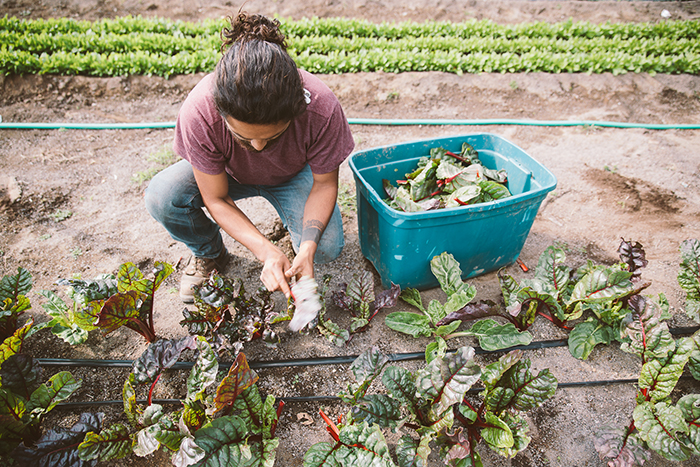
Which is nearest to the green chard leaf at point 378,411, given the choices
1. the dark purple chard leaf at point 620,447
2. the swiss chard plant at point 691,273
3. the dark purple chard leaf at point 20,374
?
the dark purple chard leaf at point 620,447

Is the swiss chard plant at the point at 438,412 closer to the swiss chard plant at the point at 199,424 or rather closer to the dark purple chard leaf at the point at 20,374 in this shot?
the swiss chard plant at the point at 199,424

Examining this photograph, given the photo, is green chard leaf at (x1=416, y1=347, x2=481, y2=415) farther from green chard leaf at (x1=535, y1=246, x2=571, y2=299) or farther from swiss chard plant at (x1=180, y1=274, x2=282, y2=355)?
green chard leaf at (x1=535, y1=246, x2=571, y2=299)

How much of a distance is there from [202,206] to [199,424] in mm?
1042

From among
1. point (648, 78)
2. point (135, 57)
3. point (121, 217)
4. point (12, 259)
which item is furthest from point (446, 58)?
point (12, 259)

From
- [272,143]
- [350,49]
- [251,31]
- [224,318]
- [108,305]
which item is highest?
[251,31]

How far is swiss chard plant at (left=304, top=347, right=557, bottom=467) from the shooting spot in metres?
1.33

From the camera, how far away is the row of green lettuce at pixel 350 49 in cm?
403

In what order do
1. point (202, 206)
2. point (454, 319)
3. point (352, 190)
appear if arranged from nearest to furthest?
point (454, 319) → point (202, 206) → point (352, 190)

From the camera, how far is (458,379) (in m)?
1.37

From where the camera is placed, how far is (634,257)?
1.90 m

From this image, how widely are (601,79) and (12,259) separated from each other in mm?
5434

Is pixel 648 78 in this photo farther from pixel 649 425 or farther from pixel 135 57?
pixel 135 57

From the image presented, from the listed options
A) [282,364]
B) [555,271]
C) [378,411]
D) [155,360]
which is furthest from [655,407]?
[155,360]

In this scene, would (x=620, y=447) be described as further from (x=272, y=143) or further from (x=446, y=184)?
(x=272, y=143)
